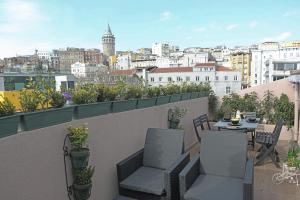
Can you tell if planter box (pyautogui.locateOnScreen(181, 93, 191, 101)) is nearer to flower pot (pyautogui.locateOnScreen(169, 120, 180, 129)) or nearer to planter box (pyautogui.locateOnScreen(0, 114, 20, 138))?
flower pot (pyautogui.locateOnScreen(169, 120, 180, 129))

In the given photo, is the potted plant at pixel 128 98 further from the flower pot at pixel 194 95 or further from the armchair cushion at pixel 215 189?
the flower pot at pixel 194 95

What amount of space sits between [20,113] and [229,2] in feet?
33.2

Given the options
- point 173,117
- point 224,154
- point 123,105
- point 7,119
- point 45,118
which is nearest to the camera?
point 7,119

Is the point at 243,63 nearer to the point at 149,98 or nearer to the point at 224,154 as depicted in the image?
the point at 149,98

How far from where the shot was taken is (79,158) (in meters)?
2.53

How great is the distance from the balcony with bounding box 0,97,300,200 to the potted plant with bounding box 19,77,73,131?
7 cm

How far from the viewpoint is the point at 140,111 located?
408 cm

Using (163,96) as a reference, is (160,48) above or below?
above

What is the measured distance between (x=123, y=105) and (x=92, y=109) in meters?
0.69

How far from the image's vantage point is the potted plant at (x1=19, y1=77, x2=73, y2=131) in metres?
2.17

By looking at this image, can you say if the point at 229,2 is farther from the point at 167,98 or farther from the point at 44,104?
the point at 44,104

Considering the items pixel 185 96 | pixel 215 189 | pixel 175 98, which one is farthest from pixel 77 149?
pixel 185 96

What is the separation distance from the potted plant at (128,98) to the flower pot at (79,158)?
95 cm

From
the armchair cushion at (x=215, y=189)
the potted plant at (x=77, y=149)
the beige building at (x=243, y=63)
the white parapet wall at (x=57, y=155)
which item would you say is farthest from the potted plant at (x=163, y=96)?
the beige building at (x=243, y=63)
